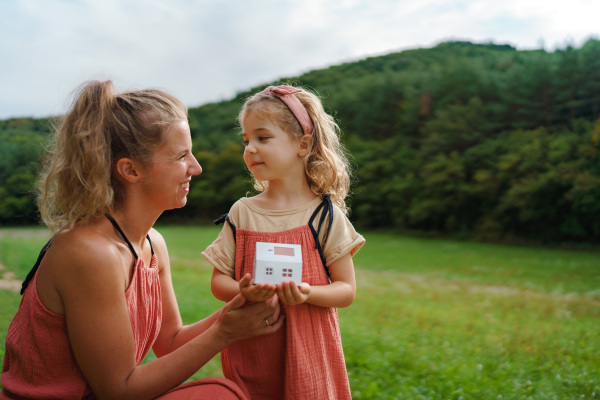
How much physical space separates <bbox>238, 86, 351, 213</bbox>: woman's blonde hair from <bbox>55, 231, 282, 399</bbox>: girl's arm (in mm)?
706

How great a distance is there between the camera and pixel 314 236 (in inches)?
87.8

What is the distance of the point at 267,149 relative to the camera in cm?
228

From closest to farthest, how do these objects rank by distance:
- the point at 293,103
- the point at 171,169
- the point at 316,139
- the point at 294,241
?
the point at 171,169 → the point at 294,241 → the point at 293,103 → the point at 316,139

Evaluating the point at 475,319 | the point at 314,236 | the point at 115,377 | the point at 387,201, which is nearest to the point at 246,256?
the point at 314,236

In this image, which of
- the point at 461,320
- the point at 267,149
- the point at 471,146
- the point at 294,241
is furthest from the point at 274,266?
the point at 471,146

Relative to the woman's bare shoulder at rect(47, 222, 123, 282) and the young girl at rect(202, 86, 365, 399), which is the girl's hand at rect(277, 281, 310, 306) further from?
the woman's bare shoulder at rect(47, 222, 123, 282)

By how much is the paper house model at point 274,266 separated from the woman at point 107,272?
0.56 feet

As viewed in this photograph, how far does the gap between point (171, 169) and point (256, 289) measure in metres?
0.59

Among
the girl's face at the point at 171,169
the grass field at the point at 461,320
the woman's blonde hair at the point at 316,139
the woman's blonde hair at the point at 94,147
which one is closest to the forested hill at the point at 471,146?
the grass field at the point at 461,320

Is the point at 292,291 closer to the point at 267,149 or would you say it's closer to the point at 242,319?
the point at 242,319

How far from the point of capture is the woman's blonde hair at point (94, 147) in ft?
6.14

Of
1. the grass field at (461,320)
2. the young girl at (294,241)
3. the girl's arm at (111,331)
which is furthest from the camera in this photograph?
the grass field at (461,320)

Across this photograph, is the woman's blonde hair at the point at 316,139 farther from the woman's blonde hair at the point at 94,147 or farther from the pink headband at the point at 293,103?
the woman's blonde hair at the point at 94,147

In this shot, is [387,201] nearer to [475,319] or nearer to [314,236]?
[475,319]
